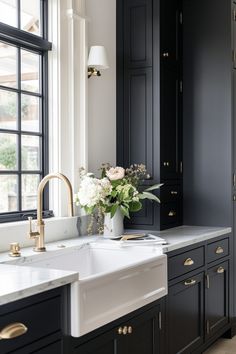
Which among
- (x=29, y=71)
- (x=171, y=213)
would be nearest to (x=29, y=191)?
(x=29, y=71)

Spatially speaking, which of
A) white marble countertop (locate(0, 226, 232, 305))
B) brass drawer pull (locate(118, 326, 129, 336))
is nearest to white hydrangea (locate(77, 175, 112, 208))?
white marble countertop (locate(0, 226, 232, 305))

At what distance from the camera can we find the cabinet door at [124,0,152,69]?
354 cm

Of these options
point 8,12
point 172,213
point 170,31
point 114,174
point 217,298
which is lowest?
point 217,298

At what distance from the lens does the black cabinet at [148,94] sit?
352cm

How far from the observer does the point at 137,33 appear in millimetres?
3590

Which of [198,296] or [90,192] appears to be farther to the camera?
[198,296]

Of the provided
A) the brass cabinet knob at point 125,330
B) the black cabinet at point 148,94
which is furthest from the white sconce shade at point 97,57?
the brass cabinet knob at point 125,330

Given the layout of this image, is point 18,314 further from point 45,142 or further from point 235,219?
point 235,219

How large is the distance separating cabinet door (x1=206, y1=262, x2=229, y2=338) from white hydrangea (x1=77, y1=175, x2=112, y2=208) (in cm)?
99

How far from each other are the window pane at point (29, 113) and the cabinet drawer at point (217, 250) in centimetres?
137

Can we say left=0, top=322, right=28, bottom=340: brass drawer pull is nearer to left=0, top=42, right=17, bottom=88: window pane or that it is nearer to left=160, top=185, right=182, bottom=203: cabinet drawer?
left=0, top=42, right=17, bottom=88: window pane

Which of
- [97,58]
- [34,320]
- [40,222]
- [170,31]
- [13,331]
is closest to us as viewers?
[13,331]

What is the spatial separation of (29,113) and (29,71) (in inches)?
9.5

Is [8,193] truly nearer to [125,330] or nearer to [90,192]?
[90,192]
